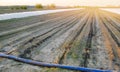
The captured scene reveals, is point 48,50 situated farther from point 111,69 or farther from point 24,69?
point 111,69

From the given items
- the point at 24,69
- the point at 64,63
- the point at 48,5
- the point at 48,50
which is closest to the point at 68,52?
the point at 48,50

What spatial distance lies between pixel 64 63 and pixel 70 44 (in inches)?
96.6

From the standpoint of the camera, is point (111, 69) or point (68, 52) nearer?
Result: point (111, 69)

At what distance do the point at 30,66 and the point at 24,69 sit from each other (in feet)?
0.94

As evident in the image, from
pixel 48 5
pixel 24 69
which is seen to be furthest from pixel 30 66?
pixel 48 5

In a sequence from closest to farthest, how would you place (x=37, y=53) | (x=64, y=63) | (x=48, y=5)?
(x=64, y=63)
(x=37, y=53)
(x=48, y=5)

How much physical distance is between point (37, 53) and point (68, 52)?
1.03 m

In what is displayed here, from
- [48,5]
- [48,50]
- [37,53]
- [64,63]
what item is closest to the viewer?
[64,63]

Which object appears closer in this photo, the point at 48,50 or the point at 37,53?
the point at 37,53

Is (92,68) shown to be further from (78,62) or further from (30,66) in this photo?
(30,66)

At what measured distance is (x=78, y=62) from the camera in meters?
6.09

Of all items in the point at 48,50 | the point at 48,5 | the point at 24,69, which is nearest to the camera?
the point at 24,69

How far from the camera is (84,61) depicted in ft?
20.3

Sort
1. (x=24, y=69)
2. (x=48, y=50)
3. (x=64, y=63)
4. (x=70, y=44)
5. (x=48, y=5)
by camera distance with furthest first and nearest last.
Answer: (x=48, y=5)
(x=70, y=44)
(x=48, y=50)
(x=64, y=63)
(x=24, y=69)
